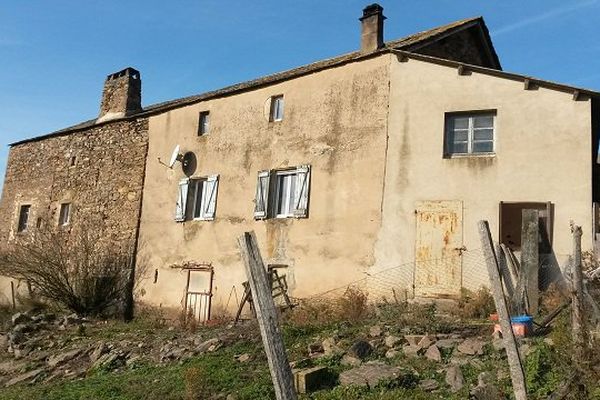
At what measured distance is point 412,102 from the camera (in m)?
11.9

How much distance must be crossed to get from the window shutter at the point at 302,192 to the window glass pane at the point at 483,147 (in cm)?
385

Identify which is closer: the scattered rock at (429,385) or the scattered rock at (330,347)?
the scattered rock at (429,385)

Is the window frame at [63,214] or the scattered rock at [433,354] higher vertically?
the window frame at [63,214]

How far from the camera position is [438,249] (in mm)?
11109

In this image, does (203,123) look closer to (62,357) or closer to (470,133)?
(62,357)

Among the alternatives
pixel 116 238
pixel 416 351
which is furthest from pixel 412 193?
pixel 116 238

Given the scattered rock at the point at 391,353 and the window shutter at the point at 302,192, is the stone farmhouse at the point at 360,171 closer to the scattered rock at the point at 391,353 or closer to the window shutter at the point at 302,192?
the window shutter at the point at 302,192

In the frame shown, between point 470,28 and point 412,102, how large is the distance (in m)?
4.84

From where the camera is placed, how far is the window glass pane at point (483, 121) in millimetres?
11125

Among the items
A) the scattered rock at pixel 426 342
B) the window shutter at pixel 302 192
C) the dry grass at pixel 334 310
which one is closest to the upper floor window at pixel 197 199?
the window shutter at pixel 302 192

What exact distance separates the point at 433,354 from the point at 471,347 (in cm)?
54

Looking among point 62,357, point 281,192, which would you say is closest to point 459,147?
point 281,192

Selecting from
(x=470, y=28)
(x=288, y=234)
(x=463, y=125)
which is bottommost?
(x=288, y=234)

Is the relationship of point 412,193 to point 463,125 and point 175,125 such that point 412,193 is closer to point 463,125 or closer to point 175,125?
point 463,125
